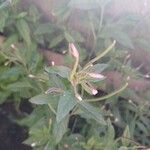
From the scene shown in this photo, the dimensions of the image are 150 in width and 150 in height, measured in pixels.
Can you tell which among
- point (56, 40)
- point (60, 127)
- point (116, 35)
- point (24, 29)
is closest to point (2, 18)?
point (24, 29)

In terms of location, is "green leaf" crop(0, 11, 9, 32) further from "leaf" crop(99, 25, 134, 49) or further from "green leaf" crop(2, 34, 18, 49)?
"leaf" crop(99, 25, 134, 49)

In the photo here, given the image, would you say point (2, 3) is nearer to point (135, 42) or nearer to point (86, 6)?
point (86, 6)

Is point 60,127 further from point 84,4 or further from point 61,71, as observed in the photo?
point 84,4

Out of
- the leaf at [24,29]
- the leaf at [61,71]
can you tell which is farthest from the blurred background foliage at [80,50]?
the leaf at [61,71]

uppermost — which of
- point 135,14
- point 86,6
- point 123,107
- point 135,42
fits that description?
point 86,6

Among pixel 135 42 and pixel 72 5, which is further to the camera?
pixel 135 42

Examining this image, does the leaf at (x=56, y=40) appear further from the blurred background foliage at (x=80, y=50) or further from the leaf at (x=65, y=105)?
the leaf at (x=65, y=105)

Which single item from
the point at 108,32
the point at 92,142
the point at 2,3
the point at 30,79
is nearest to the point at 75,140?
the point at 92,142
